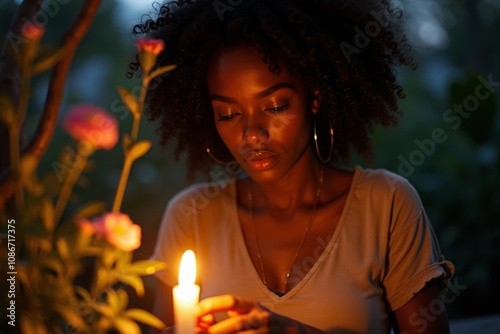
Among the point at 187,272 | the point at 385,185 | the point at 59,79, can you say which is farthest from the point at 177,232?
the point at 187,272

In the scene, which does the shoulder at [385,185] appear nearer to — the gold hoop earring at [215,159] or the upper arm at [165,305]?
the gold hoop earring at [215,159]

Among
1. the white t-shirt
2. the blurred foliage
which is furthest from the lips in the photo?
the blurred foliage

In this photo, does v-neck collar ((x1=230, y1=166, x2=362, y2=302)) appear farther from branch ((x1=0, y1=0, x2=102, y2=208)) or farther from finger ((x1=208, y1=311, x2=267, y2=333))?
branch ((x1=0, y1=0, x2=102, y2=208))

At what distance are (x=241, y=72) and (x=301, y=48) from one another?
16 cm

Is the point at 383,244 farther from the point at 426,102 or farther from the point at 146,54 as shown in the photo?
the point at 426,102

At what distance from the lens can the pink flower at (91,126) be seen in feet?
2.97

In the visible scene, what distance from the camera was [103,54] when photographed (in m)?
3.94

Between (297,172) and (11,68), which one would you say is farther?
(297,172)

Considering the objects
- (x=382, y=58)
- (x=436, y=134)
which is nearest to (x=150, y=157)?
(x=436, y=134)

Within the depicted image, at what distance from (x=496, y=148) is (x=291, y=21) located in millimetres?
2194

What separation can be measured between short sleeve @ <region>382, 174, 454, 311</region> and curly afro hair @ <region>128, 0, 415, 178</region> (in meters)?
0.26

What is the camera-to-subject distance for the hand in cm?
124

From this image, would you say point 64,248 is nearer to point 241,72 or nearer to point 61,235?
point 61,235

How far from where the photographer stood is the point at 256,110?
1.70 m
